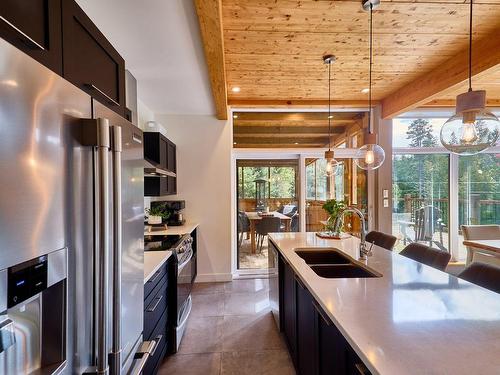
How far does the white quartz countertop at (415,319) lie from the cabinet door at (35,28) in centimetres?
142

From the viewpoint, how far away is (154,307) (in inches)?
73.2

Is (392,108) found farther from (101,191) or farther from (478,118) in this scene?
(101,191)

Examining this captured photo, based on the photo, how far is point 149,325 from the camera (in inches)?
69.4

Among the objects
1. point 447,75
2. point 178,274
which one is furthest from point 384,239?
point 178,274

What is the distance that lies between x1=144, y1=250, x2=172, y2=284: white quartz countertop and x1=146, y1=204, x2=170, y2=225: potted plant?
126cm

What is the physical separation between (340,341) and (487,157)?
5.28 meters

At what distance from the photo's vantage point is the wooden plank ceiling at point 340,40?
6.91 ft

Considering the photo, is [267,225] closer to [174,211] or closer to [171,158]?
[174,211]

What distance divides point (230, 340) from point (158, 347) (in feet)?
2.58

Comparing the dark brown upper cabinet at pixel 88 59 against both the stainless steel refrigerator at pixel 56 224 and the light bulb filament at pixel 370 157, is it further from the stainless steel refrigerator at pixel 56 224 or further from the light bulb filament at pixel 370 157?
the light bulb filament at pixel 370 157

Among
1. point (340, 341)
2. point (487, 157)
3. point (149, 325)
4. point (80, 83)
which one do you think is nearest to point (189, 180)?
point (149, 325)

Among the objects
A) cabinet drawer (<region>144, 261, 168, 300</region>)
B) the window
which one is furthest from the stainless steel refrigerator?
the window

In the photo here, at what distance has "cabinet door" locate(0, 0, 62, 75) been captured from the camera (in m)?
0.72

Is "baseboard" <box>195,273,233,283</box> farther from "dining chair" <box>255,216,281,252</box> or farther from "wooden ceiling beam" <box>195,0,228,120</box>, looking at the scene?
"wooden ceiling beam" <box>195,0,228,120</box>
